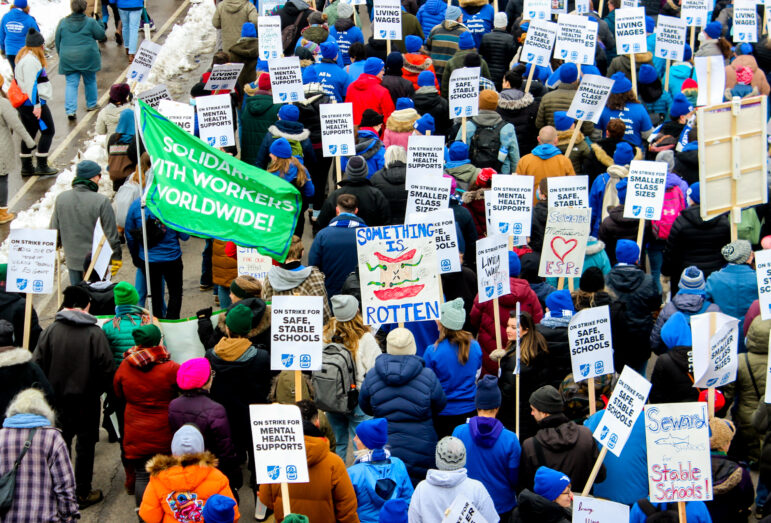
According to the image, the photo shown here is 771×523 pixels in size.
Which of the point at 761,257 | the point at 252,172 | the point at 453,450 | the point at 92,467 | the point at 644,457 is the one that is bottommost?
the point at 92,467

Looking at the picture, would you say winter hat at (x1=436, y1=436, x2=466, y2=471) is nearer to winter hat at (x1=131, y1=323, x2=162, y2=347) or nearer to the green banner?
the green banner

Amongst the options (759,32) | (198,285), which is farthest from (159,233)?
(759,32)

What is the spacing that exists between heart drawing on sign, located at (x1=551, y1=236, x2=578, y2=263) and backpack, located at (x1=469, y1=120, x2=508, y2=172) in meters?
3.06

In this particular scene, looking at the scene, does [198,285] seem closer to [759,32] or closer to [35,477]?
[35,477]

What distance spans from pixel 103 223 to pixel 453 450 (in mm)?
5648

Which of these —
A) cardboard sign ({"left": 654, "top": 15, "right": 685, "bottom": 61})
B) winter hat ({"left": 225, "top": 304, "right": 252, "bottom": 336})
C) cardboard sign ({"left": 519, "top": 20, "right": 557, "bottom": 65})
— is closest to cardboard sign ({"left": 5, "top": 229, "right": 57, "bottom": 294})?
winter hat ({"left": 225, "top": 304, "right": 252, "bottom": 336})

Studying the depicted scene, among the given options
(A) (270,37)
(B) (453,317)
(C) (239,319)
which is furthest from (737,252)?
(A) (270,37)

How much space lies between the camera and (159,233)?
11.0m

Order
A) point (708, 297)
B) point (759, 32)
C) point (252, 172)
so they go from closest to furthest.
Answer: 1. point (252, 172)
2. point (708, 297)
3. point (759, 32)

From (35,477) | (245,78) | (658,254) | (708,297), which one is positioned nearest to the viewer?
(35,477)

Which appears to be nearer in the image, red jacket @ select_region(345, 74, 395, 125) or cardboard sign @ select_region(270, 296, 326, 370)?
cardboard sign @ select_region(270, 296, 326, 370)

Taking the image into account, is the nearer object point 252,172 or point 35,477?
point 35,477

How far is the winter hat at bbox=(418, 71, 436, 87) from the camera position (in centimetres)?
1426

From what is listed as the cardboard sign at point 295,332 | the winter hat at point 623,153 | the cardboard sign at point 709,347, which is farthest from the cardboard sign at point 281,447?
the winter hat at point 623,153
